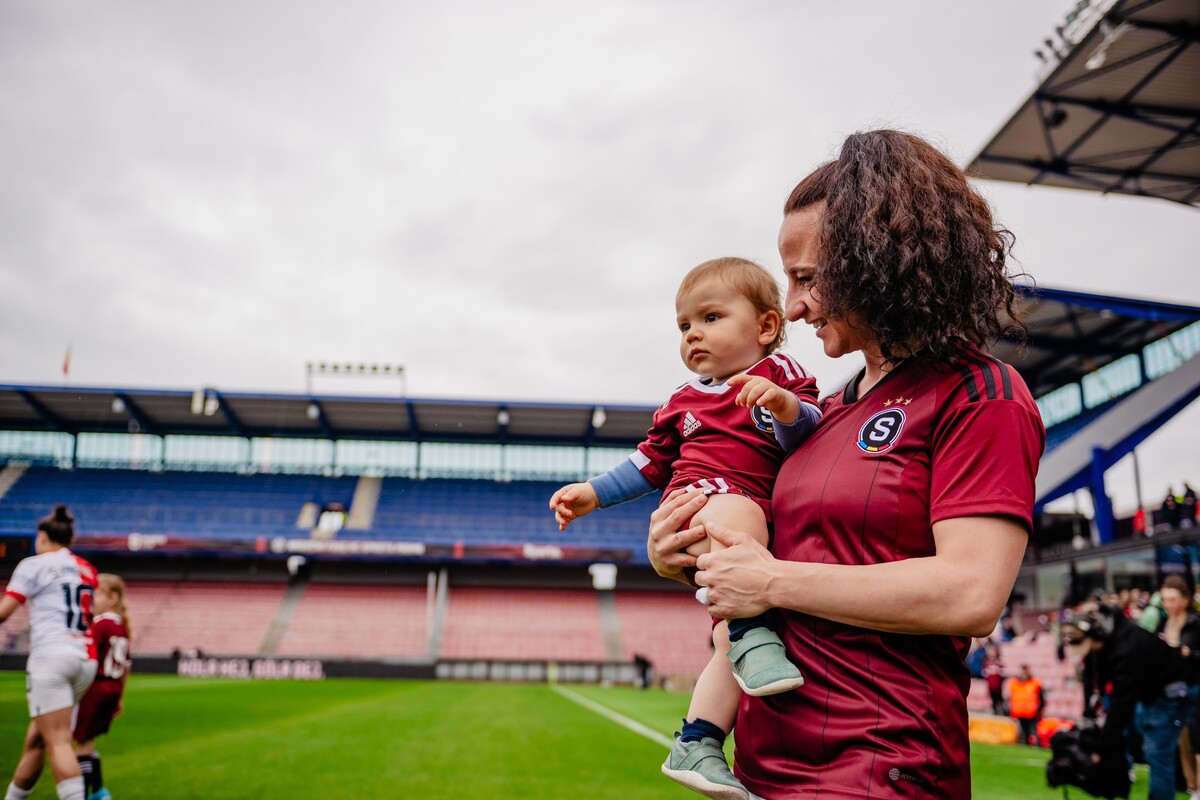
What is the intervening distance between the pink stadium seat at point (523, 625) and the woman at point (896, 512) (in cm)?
3499

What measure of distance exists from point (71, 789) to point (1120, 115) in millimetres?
19152

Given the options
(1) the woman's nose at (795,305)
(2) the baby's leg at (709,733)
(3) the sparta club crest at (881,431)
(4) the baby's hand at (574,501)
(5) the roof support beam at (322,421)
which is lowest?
(2) the baby's leg at (709,733)

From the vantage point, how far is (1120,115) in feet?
55.1

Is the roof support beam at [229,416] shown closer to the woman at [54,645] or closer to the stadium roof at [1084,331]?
the stadium roof at [1084,331]

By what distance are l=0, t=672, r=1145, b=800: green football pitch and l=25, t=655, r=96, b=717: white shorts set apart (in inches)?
66.3

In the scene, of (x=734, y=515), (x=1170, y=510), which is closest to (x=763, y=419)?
(x=734, y=515)

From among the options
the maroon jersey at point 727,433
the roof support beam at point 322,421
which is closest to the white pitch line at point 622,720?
the maroon jersey at point 727,433

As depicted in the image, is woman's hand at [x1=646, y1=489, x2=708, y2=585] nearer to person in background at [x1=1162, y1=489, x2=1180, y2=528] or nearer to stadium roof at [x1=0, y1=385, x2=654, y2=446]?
person in background at [x1=1162, y1=489, x2=1180, y2=528]

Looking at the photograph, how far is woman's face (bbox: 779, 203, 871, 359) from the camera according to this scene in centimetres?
182

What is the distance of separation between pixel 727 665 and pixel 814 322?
0.81 m

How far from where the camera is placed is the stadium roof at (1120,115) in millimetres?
14438

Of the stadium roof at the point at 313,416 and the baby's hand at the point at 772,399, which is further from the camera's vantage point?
the stadium roof at the point at 313,416

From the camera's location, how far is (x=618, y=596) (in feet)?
127

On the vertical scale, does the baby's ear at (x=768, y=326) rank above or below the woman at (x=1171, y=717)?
above
